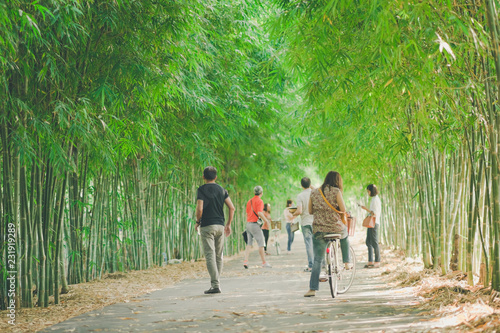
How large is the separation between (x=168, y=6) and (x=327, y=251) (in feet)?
10.8

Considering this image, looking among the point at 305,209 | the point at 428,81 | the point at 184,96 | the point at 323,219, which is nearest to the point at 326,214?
the point at 323,219

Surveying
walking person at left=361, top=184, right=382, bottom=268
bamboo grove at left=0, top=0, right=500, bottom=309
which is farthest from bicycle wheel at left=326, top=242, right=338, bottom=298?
walking person at left=361, top=184, right=382, bottom=268

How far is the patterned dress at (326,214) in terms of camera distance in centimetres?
582

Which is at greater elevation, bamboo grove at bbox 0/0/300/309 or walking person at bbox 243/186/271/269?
bamboo grove at bbox 0/0/300/309

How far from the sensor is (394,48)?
388 cm

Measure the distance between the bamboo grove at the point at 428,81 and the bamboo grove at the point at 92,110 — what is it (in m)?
0.94

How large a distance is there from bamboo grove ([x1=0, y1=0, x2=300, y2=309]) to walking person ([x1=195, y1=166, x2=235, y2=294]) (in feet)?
3.24

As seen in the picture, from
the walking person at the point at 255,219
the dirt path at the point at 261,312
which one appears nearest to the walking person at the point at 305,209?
the walking person at the point at 255,219

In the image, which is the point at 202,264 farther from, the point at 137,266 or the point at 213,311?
the point at 213,311

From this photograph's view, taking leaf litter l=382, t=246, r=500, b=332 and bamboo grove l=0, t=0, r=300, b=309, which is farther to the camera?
bamboo grove l=0, t=0, r=300, b=309

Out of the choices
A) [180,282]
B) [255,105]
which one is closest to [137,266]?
[180,282]

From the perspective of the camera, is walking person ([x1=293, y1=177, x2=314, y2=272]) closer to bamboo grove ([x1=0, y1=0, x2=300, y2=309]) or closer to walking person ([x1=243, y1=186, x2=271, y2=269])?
walking person ([x1=243, y1=186, x2=271, y2=269])

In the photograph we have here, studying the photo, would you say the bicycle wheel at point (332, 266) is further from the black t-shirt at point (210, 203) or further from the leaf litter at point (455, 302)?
the black t-shirt at point (210, 203)

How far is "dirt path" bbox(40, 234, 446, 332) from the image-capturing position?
423 cm
